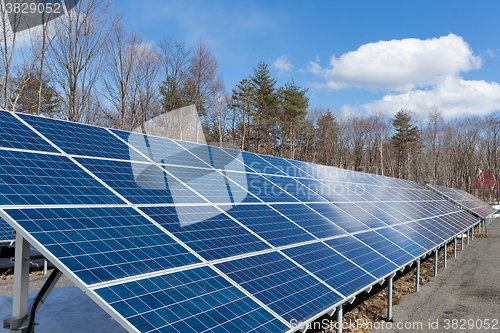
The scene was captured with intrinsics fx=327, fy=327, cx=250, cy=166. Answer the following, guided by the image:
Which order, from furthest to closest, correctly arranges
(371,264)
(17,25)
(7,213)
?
(17,25), (371,264), (7,213)

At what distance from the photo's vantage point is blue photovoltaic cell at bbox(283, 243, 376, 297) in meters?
7.71

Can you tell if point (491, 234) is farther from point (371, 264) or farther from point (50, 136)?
point (50, 136)

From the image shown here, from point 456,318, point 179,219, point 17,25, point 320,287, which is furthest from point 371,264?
point 17,25

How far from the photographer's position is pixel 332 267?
8.37 meters

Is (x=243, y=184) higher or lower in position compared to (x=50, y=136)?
lower

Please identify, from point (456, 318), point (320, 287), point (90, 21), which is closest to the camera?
point (320, 287)

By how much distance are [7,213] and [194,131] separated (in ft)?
160

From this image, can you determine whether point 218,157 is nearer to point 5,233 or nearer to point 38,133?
point 38,133

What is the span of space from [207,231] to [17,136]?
15.7ft

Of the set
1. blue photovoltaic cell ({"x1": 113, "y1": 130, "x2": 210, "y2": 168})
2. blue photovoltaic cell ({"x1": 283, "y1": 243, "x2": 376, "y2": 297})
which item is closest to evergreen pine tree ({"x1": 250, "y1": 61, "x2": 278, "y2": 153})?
blue photovoltaic cell ({"x1": 113, "y1": 130, "x2": 210, "y2": 168})

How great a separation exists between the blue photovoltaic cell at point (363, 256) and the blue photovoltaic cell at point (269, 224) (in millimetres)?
1121

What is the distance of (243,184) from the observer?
11695 millimetres

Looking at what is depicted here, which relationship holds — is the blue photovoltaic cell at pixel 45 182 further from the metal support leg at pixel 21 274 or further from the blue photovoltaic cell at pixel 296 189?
the blue photovoltaic cell at pixel 296 189

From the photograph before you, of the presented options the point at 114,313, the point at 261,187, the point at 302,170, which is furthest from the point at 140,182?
the point at 302,170
